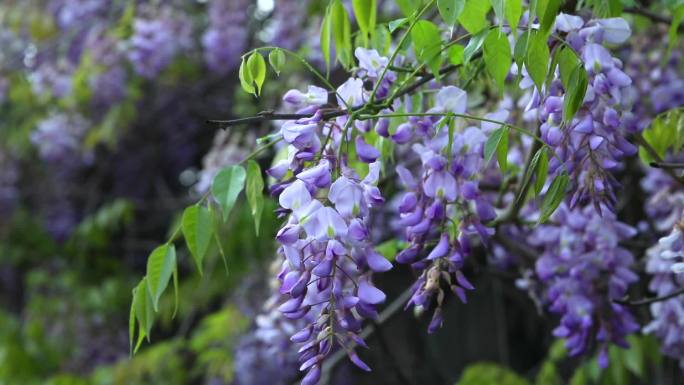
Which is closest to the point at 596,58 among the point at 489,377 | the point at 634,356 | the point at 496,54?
the point at 496,54

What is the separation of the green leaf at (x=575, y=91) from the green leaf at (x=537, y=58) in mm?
38

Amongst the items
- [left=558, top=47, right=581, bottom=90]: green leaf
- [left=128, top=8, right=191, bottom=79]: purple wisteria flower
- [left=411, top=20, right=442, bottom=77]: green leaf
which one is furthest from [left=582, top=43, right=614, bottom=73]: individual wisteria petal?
[left=128, top=8, right=191, bottom=79]: purple wisteria flower

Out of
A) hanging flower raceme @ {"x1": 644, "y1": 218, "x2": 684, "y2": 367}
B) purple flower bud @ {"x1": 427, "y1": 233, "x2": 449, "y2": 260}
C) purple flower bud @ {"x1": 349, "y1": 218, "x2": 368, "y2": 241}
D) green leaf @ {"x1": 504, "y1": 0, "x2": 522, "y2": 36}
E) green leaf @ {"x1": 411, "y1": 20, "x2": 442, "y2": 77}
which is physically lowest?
hanging flower raceme @ {"x1": 644, "y1": 218, "x2": 684, "y2": 367}

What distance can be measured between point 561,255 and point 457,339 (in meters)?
2.18

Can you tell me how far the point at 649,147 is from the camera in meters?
1.63

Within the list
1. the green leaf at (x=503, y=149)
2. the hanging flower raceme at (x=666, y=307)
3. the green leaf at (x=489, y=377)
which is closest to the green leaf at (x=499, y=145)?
the green leaf at (x=503, y=149)

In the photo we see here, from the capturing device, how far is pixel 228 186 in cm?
139

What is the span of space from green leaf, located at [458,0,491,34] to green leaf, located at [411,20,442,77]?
0.06 metres

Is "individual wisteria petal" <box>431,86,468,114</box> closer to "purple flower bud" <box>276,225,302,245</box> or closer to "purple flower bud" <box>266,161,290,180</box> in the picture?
"purple flower bud" <box>266,161,290,180</box>

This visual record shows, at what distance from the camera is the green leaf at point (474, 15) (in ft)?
4.42

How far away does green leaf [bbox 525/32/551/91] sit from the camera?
1.23m

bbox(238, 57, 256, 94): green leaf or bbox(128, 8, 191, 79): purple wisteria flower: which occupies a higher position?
bbox(238, 57, 256, 94): green leaf

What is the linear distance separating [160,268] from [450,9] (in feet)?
1.96

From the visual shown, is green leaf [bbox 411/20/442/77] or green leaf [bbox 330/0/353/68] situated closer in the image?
green leaf [bbox 411/20/442/77]
